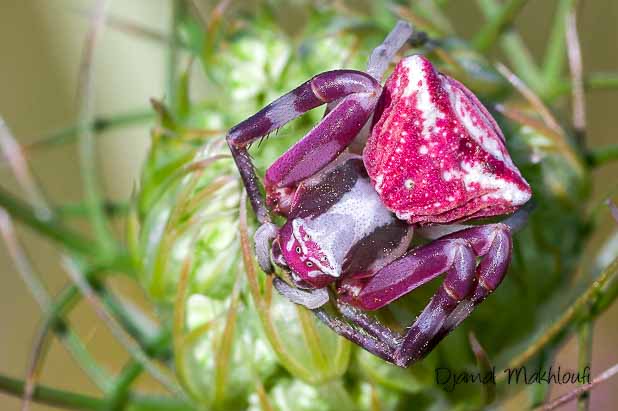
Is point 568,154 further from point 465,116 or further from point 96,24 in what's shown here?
point 96,24

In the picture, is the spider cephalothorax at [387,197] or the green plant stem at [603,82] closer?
the spider cephalothorax at [387,197]

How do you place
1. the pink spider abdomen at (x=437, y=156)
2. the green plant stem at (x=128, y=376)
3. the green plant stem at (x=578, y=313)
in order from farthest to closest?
the green plant stem at (x=128, y=376)
the green plant stem at (x=578, y=313)
the pink spider abdomen at (x=437, y=156)

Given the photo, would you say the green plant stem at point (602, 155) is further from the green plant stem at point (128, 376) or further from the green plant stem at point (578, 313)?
the green plant stem at point (128, 376)

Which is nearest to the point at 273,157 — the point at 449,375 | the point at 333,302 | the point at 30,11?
the point at 333,302

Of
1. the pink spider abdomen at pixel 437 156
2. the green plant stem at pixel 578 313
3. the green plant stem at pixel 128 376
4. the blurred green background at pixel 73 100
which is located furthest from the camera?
the blurred green background at pixel 73 100

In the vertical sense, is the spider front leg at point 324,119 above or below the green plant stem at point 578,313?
above

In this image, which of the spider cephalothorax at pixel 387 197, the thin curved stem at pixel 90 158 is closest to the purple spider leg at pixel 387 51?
the spider cephalothorax at pixel 387 197

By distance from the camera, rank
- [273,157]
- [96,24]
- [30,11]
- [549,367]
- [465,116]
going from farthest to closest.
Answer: [30,11] → [96,24] → [549,367] → [273,157] → [465,116]

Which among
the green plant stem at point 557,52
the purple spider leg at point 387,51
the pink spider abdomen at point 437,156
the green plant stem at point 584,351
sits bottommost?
the green plant stem at point 584,351

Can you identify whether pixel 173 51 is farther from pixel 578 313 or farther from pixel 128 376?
pixel 578 313
